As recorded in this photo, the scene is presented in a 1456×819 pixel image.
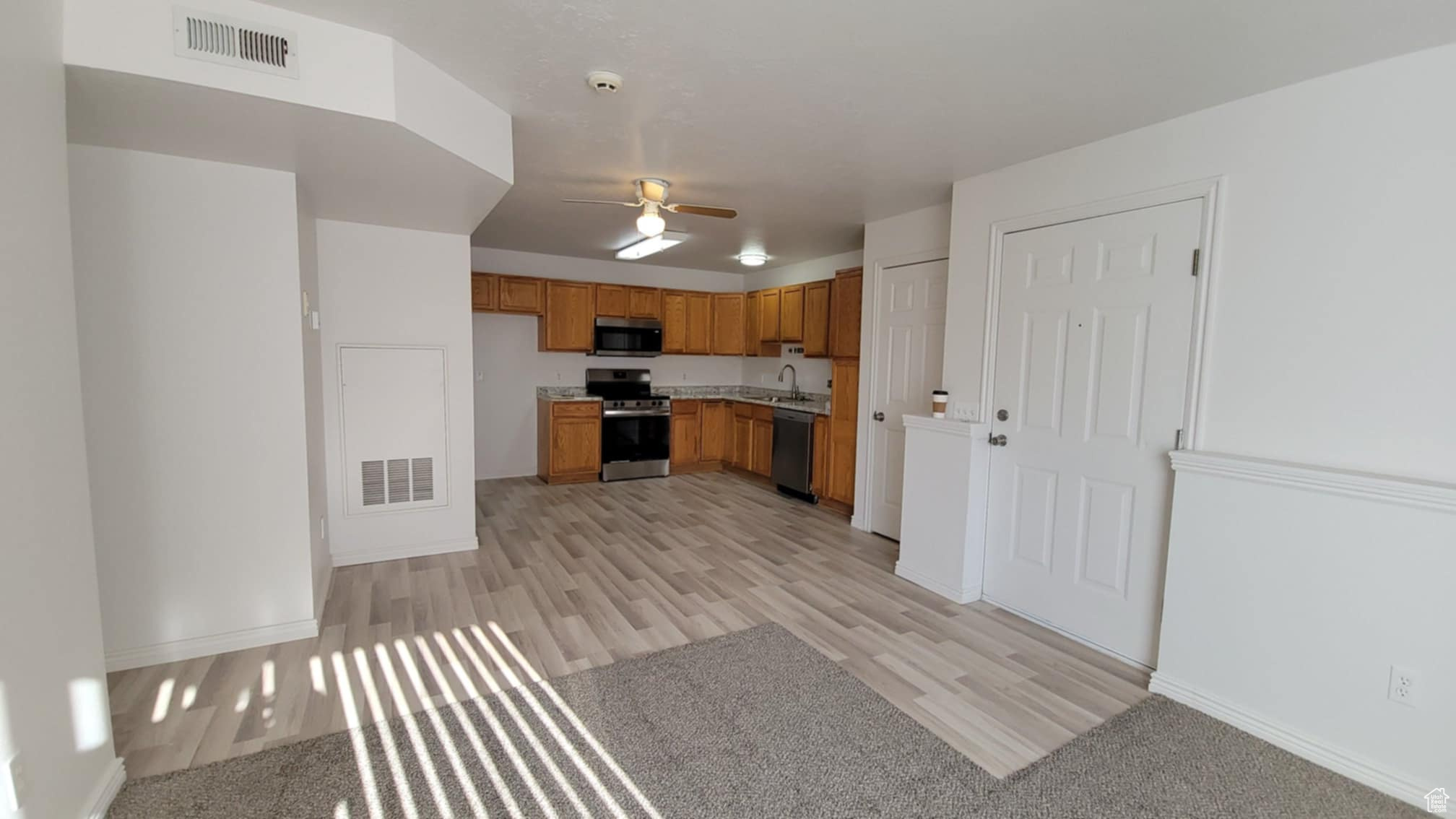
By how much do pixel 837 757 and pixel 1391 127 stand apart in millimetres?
2944

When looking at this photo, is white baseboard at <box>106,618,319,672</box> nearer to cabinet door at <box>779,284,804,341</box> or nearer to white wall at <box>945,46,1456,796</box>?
white wall at <box>945,46,1456,796</box>

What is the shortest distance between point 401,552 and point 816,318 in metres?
4.05

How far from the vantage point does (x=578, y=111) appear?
2564mm

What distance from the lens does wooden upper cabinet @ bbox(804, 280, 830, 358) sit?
5.53m

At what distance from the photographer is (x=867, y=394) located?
456 centimetres

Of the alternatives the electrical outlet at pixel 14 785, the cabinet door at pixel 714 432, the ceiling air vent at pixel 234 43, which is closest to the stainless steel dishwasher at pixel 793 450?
the cabinet door at pixel 714 432

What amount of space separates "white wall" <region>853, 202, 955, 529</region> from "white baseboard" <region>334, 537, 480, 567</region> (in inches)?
118

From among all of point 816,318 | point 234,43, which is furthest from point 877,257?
point 234,43

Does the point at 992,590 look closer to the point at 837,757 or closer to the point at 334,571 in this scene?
the point at 837,757

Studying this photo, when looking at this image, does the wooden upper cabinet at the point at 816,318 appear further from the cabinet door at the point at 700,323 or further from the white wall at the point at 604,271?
the white wall at the point at 604,271

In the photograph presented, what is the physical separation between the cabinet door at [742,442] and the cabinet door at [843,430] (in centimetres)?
139

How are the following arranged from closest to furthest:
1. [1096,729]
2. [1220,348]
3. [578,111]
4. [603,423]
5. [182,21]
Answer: [182,21] < [1096,729] < [1220,348] < [578,111] < [603,423]

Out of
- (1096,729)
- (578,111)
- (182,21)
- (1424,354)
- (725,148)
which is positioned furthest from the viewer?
(725,148)

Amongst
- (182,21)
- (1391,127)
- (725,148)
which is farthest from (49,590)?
(1391,127)
